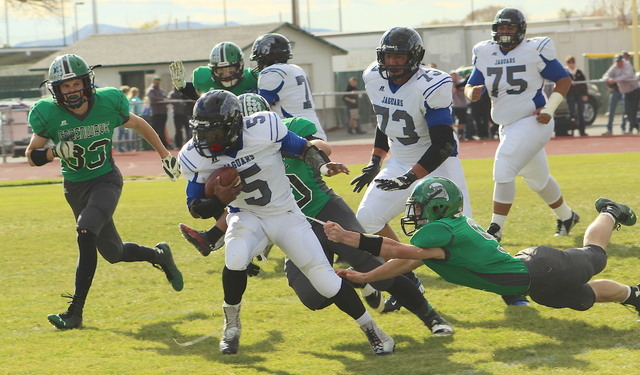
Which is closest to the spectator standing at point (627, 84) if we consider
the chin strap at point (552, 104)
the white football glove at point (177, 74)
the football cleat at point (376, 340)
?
the chin strap at point (552, 104)

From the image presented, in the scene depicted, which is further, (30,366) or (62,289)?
(62,289)

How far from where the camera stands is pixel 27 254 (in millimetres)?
9891

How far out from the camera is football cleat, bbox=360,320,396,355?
220 inches

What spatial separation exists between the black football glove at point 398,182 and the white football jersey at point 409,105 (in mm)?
419

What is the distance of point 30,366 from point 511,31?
16.0 feet

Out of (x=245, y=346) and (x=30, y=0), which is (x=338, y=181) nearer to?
(x=245, y=346)

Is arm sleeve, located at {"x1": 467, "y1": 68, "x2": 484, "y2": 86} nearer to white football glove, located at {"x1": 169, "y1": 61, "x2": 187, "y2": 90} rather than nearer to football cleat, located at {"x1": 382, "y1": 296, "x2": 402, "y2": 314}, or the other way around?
white football glove, located at {"x1": 169, "y1": 61, "x2": 187, "y2": 90}

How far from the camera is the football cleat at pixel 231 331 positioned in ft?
19.0

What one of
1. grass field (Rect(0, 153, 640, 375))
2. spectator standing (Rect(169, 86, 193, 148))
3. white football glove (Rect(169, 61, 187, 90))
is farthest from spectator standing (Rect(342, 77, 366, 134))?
white football glove (Rect(169, 61, 187, 90))

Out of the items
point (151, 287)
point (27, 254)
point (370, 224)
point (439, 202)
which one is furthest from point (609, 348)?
point (27, 254)

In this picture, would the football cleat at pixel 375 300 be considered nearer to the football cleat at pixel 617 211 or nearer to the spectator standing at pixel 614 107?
the football cleat at pixel 617 211

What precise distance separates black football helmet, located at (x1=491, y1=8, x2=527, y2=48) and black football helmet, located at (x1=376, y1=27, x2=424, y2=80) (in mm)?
1976

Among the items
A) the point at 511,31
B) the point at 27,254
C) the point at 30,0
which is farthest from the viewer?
the point at 30,0

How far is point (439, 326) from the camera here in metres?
5.95
